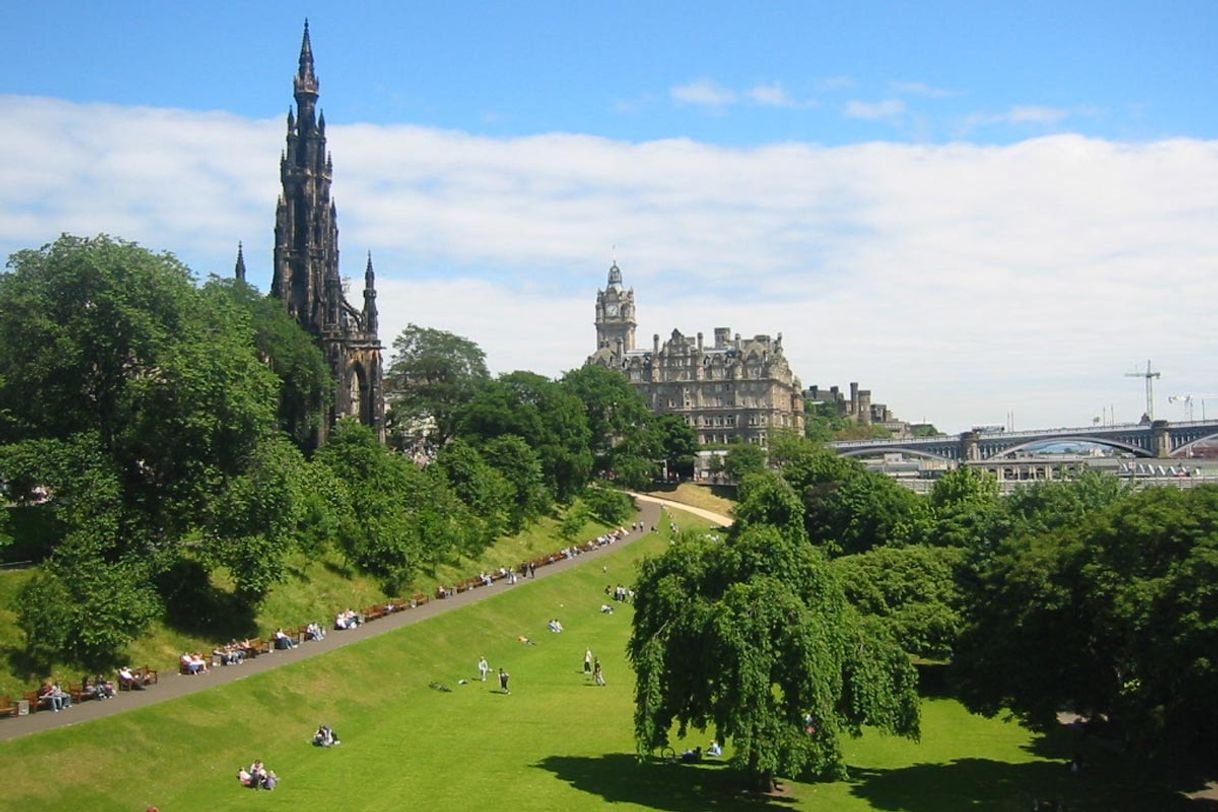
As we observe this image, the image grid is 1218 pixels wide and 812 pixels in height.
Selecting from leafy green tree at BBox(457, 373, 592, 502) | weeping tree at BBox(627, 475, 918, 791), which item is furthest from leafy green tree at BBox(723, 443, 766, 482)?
weeping tree at BBox(627, 475, 918, 791)

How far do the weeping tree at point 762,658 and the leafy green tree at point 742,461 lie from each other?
88925 mm

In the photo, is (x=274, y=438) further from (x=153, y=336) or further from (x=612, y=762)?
(x=612, y=762)

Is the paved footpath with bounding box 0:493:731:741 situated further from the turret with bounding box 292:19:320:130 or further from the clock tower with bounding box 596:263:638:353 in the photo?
the clock tower with bounding box 596:263:638:353

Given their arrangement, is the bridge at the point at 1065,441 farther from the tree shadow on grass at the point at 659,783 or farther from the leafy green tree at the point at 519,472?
the tree shadow on grass at the point at 659,783

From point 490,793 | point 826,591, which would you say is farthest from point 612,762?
point 826,591

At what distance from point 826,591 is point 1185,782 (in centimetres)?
1158

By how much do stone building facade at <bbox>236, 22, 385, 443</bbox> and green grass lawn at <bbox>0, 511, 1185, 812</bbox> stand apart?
4974 centimetres

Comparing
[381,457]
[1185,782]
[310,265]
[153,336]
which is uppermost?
[310,265]

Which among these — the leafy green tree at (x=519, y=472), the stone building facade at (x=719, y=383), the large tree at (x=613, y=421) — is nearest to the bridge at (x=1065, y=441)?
the stone building facade at (x=719, y=383)

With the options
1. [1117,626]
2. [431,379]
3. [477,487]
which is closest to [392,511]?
[477,487]

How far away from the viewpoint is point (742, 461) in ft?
414

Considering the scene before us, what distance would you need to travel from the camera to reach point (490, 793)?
3266cm

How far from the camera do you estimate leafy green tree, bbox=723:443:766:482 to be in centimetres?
12531

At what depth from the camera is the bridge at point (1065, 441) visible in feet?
475
